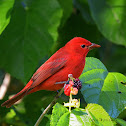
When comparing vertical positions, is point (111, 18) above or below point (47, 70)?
above

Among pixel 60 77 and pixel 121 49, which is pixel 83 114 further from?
pixel 121 49

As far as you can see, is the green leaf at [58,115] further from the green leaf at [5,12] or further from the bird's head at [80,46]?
the green leaf at [5,12]

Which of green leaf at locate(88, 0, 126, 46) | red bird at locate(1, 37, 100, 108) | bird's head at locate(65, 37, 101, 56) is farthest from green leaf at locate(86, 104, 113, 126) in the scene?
green leaf at locate(88, 0, 126, 46)

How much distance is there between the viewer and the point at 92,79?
6.12ft

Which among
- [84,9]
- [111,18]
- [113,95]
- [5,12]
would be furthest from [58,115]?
[84,9]

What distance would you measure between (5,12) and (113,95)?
3.09ft

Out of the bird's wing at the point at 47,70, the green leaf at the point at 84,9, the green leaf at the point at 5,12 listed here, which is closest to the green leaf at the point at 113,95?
the bird's wing at the point at 47,70

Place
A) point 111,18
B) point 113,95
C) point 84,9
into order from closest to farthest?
point 113,95 < point 111,18 < point 84,9

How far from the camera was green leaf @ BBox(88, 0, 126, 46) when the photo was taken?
2855 mm

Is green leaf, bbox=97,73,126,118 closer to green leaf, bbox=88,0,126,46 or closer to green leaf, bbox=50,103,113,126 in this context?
green leaf, bbox=50,103,113,126

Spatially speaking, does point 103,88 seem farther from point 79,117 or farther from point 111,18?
point 111,18

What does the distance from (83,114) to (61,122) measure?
107mm

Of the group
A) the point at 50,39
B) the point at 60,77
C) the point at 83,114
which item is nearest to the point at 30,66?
the point at 50,39

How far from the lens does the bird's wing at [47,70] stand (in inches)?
74.7
